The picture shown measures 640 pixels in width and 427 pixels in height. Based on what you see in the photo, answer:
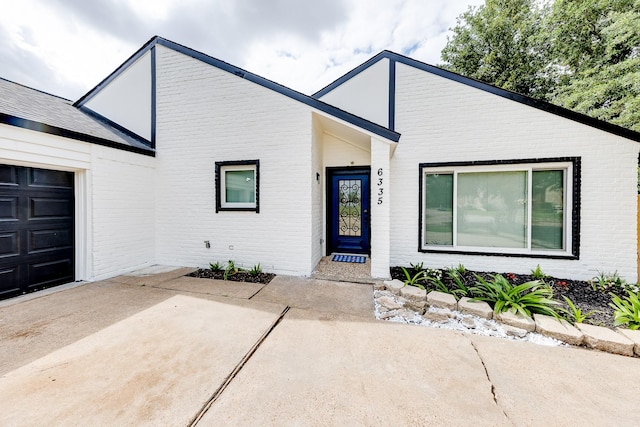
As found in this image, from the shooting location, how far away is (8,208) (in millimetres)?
3588

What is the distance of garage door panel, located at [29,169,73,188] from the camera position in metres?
3.85

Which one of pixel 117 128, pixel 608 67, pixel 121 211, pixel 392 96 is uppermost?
pixel 608 67

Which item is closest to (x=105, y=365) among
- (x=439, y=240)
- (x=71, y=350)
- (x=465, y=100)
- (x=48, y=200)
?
(x=71, y=350)

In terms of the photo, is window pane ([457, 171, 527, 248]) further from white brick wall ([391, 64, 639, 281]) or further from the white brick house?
white brick wall ([391, 64, 639, 281])

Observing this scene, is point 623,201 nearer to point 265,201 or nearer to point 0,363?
point 265,201

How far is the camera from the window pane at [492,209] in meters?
4.82

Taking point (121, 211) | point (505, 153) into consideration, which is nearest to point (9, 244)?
point (121, 211)

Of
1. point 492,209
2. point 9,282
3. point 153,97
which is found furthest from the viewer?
point 153,97

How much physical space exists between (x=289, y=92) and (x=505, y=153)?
14.3ft

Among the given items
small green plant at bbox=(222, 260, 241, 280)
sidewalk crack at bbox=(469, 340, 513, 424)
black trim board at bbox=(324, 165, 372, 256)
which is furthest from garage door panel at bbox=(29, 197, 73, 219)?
sidewalk crack at bbox=(469, 340, 513, 424)

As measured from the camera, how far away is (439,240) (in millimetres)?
5223

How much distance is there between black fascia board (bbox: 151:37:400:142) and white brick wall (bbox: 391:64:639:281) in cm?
131

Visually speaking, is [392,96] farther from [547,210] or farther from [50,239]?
[50,239]

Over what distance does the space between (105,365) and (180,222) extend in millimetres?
3672
